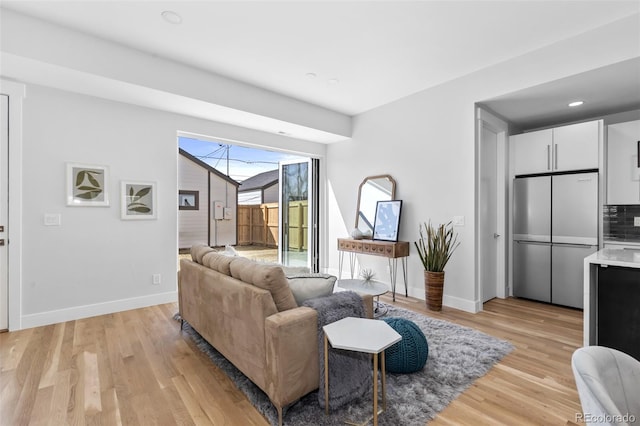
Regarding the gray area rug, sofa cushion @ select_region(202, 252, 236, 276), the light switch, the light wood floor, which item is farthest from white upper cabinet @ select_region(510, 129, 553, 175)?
the light switch

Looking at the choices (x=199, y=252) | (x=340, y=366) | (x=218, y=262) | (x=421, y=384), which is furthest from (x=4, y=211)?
(x=421, y=384)

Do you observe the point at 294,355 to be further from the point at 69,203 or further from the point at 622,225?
the point at 622,225

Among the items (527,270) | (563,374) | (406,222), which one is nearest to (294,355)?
(563,374)

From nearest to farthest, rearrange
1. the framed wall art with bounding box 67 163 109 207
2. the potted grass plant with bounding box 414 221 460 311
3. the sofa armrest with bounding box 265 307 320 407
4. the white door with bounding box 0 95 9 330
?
the sofa armrest with bounding box 265 307 320 407 → the white door with bounding box 0 95 9 330 → the framed wall art with bounding box 67 163 109 207 → the potted grass plant with bounding box 414 221 460 311

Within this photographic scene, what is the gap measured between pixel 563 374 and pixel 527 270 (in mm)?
2140

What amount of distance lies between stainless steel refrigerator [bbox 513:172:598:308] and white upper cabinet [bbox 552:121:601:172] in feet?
0.44

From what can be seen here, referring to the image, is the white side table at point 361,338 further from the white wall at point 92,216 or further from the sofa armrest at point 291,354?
the white wall at point 92,216

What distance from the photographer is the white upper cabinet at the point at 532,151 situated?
→ 3.87m

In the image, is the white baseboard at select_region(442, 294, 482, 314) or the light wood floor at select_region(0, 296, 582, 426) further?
the white baseboard at select_region(442, 294, 482, 314)

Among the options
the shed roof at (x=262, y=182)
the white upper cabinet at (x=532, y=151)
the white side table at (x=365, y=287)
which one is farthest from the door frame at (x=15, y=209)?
the shed roof at (x=262, y=182)

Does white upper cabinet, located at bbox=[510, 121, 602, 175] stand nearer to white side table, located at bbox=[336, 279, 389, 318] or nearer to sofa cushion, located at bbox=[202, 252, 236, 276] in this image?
white side table, located at bbox=[336, 279, 389, 318]

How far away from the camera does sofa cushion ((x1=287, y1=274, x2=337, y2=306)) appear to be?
2.05 metres

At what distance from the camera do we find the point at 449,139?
3834 mm

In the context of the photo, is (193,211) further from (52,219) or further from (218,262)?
(218,262)
